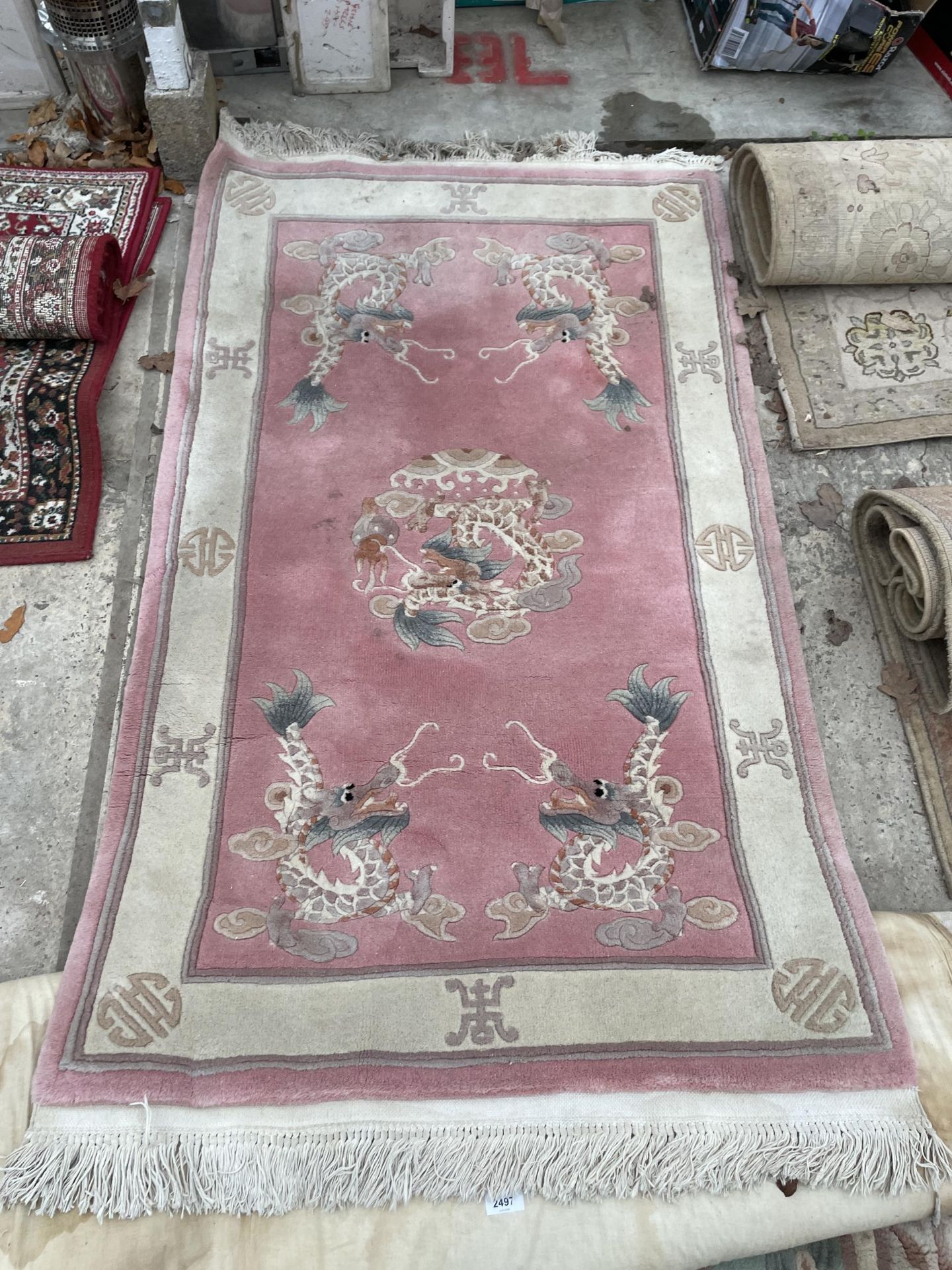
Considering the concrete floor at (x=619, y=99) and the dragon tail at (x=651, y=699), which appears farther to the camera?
the concrete floor at (x=619, y=99)

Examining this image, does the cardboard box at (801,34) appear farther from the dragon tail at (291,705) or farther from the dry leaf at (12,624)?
the dry leaf at (12,624)

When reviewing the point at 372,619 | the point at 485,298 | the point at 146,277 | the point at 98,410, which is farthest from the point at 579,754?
the point at 146,277

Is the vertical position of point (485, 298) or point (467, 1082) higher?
point (485, 298)

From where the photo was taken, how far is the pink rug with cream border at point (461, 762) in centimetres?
159

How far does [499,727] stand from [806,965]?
0.79 m

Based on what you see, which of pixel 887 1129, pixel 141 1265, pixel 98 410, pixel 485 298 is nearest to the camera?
pixel 141 1265

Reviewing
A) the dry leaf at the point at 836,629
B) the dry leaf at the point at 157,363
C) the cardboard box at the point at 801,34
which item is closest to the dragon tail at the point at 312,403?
the dry leaf at the point at 157,363

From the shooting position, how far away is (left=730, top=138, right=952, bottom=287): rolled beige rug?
98.6 inches

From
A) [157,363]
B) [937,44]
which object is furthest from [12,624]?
[937,44]

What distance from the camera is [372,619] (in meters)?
2.13

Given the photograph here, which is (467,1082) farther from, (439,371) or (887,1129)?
(439,371)

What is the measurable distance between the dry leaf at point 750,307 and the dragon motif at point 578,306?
0.92 ft

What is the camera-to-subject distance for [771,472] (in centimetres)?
245

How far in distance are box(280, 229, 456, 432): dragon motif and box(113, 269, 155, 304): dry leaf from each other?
0.43 m
